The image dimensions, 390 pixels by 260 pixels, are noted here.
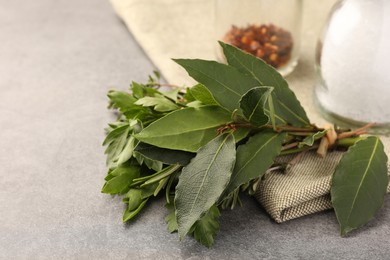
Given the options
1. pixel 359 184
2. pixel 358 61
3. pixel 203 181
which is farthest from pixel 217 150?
pixel 358 61

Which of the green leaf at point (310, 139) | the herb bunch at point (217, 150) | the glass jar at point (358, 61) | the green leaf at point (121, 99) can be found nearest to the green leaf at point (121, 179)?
the herb bunch at point (217, 150)

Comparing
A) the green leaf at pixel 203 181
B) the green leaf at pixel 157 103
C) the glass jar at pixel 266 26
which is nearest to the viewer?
the green leaf at pixel 203 181

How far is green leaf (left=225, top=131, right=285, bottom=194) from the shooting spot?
0.75 meters

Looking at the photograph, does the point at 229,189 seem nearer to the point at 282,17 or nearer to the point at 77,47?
the point at 282,17

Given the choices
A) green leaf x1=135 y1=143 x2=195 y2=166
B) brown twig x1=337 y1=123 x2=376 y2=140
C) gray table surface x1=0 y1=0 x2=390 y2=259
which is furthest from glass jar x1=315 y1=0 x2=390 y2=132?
green leaf x1=135 y1=143 x2=195 y2=166

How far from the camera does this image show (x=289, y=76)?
1140 millimetres

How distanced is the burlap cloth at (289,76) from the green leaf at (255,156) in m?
0.06

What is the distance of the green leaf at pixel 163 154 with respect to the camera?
0.77 meters

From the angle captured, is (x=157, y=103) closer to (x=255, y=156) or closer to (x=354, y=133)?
(x=255, y=156)

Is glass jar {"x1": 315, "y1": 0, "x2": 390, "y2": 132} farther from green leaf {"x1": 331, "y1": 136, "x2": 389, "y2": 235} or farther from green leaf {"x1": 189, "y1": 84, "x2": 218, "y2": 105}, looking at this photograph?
green leaf {"x1": 189, "y1": 84, "x2": 218, "y2": 105}

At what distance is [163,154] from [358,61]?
1.06 feet

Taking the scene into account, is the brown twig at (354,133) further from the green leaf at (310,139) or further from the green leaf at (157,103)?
the green leaf at (157,103)

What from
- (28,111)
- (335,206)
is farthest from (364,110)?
(28,111)

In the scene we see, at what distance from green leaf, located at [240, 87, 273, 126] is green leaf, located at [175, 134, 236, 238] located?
0.04 metres
